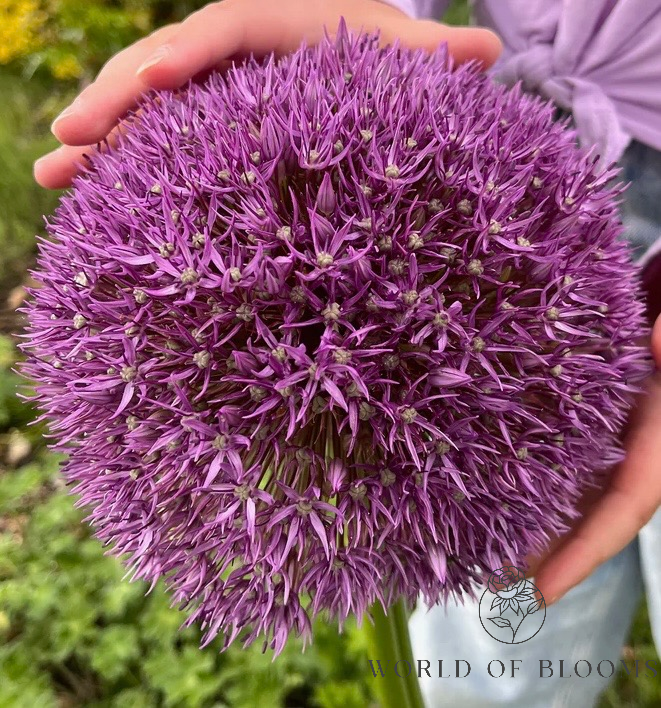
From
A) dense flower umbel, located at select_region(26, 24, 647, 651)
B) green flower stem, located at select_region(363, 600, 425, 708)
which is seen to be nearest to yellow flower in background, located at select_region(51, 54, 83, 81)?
dense flower umbel, located at select_region(26, 24, 647, 651)

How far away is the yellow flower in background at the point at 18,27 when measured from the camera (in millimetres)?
2551

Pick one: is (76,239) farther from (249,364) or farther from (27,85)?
(27,85)

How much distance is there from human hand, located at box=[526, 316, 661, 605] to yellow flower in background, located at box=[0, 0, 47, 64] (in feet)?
9.42

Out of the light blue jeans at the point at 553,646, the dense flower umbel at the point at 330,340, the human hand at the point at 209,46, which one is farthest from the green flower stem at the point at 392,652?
the human hand at the point at 209,46

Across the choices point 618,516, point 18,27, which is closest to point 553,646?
point 618,516

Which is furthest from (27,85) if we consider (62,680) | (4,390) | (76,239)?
(76,239)

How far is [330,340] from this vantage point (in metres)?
0.44

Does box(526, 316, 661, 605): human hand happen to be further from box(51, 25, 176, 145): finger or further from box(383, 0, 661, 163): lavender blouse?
box(51, 25, 176, 145): finger

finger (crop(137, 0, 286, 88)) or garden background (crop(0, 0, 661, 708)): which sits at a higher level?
finger (crop(137, 0, 286, 88))

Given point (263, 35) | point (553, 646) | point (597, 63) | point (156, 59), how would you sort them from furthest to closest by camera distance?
point (553, 646), point (597, 63), point (263, 35), point (156, 59)

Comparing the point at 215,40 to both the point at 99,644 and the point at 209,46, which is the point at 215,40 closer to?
the point at 209,46

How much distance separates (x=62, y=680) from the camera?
1.32 m

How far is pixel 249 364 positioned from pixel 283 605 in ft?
0.78

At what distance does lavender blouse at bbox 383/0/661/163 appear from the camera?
850mm
